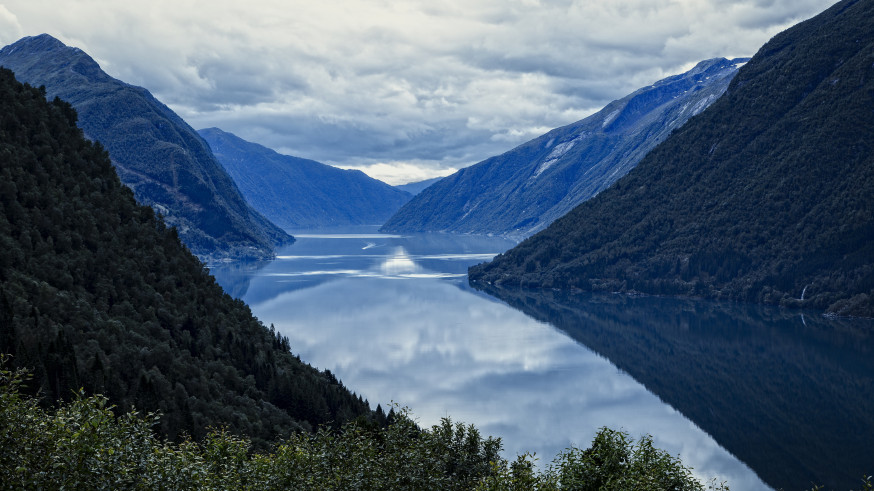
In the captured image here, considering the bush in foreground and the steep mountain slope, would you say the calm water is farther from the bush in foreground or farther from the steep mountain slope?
the bush in foreground

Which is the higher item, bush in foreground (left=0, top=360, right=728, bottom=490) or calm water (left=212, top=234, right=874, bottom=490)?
bush in foreground (left=0, top=360, right=728, bottom=490)

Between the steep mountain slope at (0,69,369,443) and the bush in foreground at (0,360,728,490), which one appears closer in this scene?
the bush in foreground at (0,360,728,490)

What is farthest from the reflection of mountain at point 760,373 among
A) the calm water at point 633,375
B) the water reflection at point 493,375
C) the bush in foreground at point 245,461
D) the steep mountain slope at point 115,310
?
the steep mountain slope at point 115,310

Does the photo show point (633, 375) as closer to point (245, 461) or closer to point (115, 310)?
point (115, 310)

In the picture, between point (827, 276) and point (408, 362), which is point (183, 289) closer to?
point (408, 362)

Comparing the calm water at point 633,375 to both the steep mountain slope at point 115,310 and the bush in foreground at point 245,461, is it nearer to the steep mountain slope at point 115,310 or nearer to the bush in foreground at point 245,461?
the steep mountain slope at point 115,310

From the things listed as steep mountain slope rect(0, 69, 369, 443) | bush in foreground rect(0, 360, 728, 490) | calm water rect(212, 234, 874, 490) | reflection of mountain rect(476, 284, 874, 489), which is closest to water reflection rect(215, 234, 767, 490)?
calm water rect(212, 234, 874, 490)
